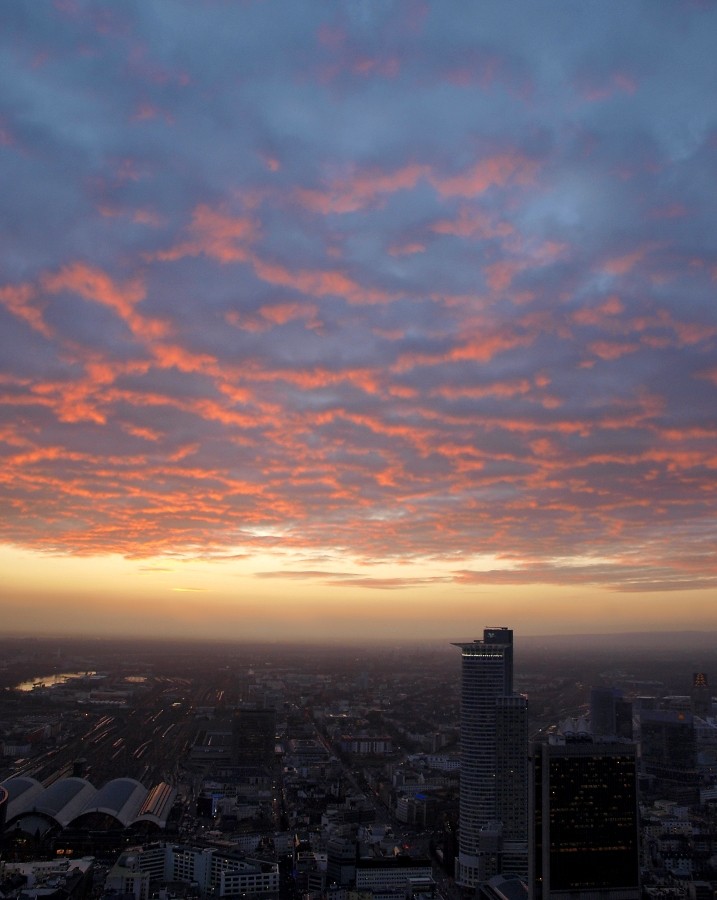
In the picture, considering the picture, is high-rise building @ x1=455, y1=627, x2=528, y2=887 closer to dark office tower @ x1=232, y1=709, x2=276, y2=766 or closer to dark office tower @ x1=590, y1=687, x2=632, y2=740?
dark office tower @ x1=232, y1=709, x2=276, y2=766

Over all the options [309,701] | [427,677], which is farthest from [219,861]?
[427,677]

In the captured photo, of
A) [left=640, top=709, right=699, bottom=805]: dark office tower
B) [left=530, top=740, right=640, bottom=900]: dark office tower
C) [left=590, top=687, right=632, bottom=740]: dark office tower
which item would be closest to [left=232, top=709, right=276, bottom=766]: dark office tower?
[left=590, top=687, right=632, bottom=740]: dark office tower

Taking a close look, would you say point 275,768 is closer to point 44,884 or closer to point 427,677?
point 44,884

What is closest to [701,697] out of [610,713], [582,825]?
[610,713]

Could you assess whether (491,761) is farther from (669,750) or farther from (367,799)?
(669,750)

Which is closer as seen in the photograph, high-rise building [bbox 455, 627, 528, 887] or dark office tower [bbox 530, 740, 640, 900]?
dark office tower [bbox 530, 740, 640, 900]
